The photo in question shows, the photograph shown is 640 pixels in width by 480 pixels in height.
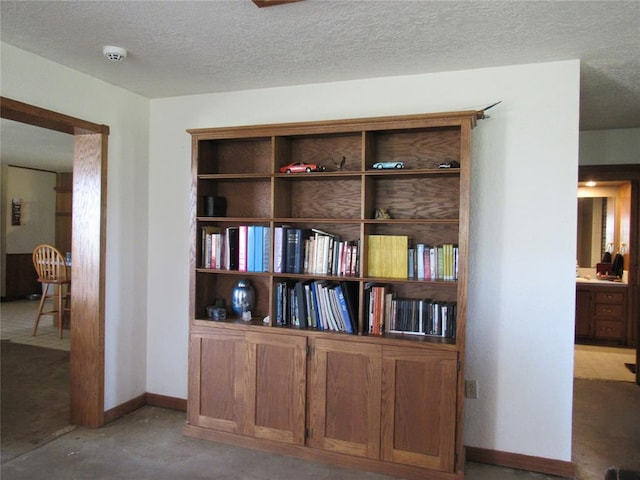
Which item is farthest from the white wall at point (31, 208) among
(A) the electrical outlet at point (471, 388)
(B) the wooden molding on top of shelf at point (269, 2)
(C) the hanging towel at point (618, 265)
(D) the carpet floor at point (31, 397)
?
(C) the hanging towel at point (618, 265)

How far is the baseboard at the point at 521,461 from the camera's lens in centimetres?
263

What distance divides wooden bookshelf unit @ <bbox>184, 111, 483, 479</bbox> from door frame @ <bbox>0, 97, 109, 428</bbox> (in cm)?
66

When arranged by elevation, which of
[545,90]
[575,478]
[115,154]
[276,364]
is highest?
[545,90]

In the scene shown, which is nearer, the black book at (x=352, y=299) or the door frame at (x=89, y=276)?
the black book at (x=352, y=299)

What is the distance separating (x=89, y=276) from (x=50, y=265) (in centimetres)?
320

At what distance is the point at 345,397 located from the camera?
269 centimetres

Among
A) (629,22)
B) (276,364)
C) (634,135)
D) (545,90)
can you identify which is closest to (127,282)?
(276,364)

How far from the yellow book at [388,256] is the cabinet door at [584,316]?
4.21 m

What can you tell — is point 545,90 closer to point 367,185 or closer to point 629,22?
point 629,22

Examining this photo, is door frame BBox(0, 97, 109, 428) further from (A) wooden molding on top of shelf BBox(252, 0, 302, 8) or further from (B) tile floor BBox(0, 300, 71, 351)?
(B) tile floor BBox(0, 300, 71, 351)

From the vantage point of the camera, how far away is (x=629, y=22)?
211 centimetres

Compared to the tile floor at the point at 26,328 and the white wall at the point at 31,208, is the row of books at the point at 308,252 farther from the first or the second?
the white wall at the point at 31,208

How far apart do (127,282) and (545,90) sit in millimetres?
3077

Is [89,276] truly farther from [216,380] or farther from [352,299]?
[352,299]
